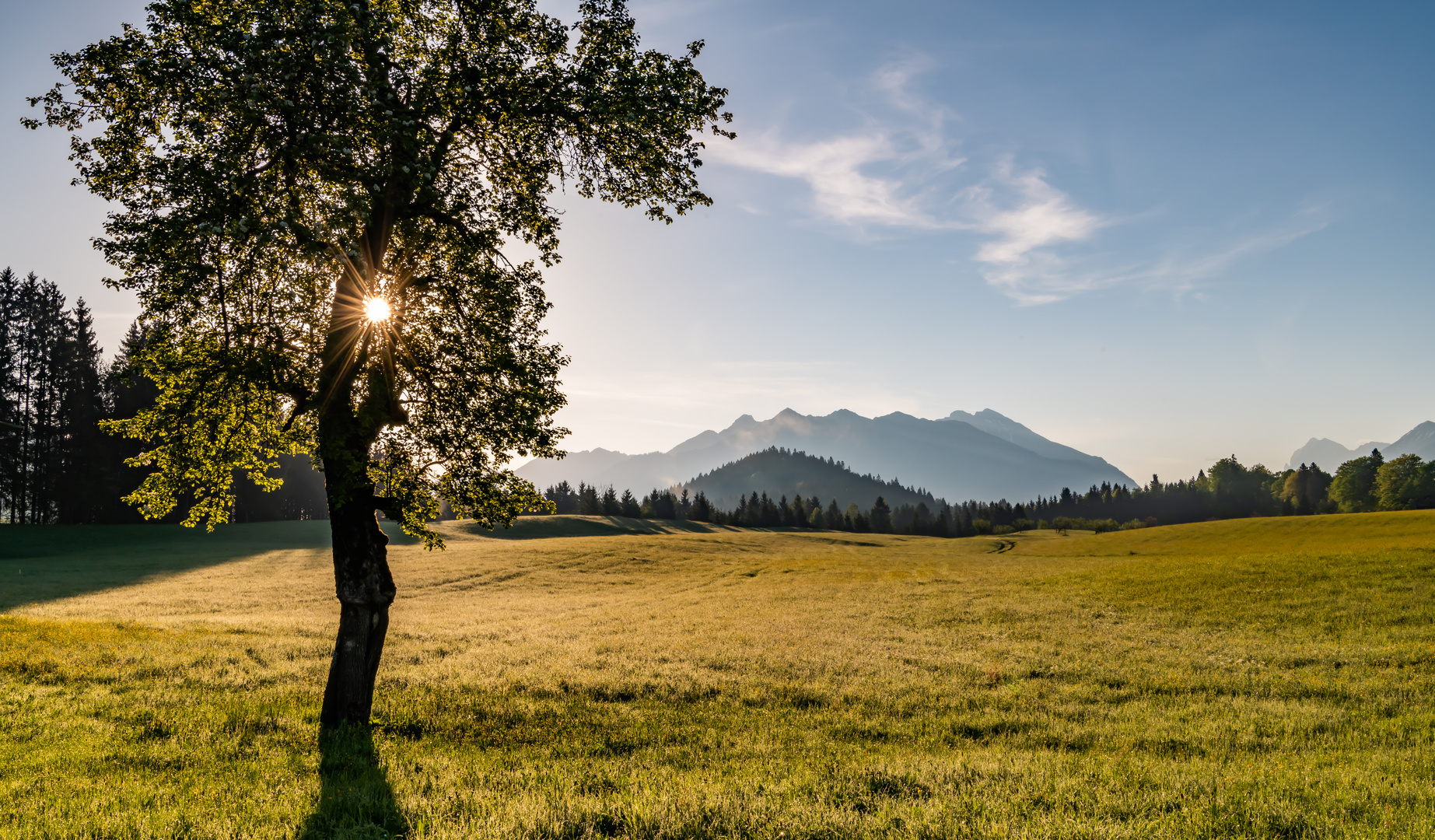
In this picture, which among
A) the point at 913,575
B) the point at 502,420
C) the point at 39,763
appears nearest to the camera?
the point at 39,763

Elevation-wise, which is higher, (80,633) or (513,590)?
(80,633)

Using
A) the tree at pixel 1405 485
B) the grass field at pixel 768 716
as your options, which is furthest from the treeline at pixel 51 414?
the tree at pixel 1405 485

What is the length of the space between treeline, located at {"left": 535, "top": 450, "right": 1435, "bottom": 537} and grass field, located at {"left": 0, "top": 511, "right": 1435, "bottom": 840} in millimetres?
126653

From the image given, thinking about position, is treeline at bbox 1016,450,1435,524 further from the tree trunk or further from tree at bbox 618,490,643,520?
the tree trunk

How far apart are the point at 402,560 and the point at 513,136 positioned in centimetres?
5631

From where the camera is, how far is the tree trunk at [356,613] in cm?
1115

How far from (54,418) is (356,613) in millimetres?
90011

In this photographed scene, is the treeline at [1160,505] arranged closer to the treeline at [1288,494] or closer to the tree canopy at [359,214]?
the treeline at [1288,494]

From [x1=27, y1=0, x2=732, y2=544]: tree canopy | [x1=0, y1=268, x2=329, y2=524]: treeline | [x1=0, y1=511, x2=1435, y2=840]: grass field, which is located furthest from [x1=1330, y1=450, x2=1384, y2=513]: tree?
[x1=0, y1=268, x2=329, y2=524]: treeline

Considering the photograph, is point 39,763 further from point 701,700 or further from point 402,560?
point 402,560

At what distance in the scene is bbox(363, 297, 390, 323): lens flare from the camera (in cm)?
1105

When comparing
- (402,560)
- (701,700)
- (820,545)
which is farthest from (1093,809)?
(820,545)

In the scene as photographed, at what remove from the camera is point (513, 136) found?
1247 cm

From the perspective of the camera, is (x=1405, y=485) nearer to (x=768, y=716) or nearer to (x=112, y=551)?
(x=768, y=716)
